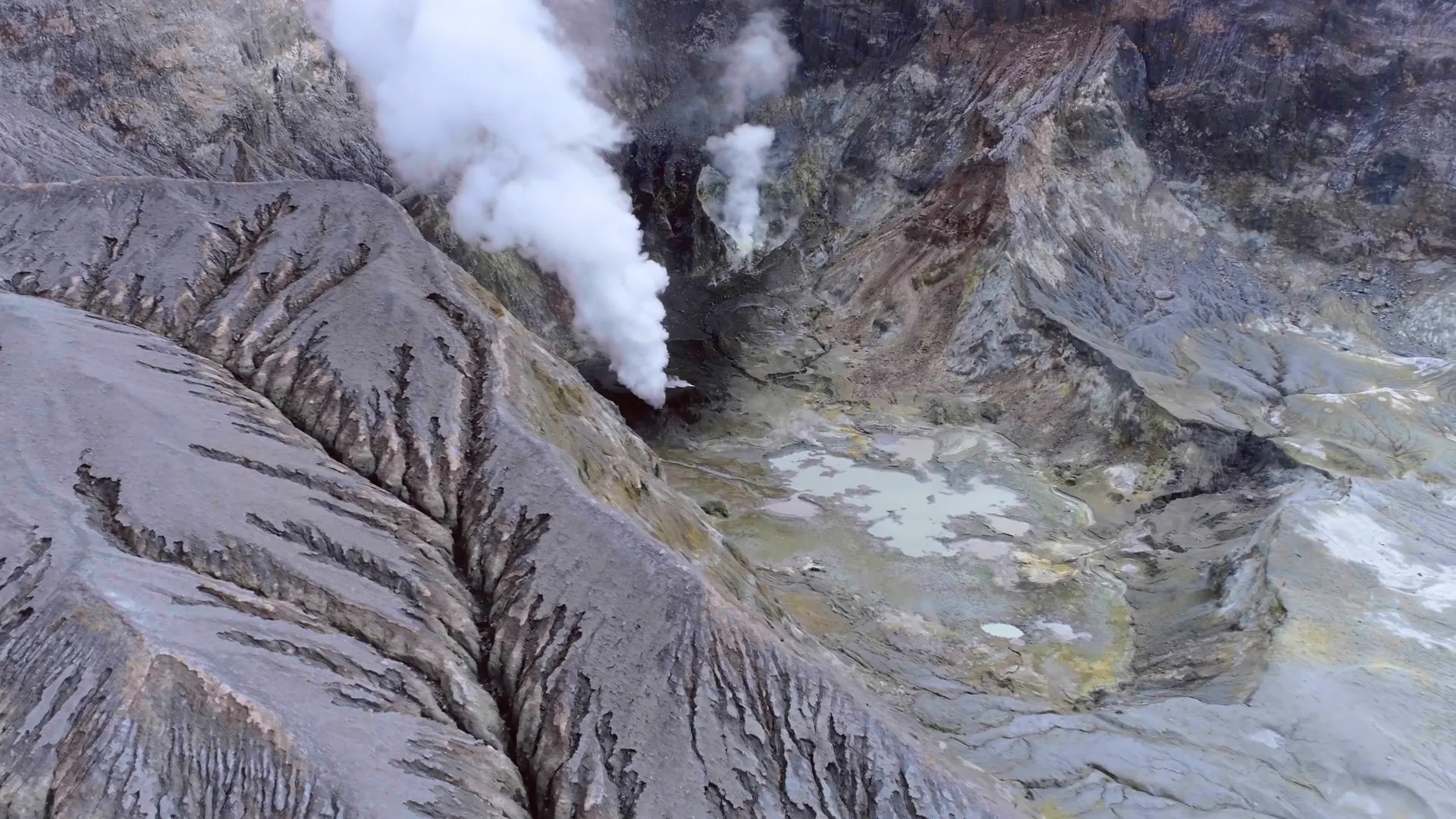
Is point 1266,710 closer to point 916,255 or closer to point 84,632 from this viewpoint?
point 84,632

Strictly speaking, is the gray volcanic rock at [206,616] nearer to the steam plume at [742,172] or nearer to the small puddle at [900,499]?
the small puddle at [900,499]

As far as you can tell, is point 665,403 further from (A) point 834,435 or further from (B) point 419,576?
(B) point 419,576

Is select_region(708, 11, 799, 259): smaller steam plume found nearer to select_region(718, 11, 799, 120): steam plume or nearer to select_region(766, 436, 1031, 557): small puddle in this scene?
select_region(718, 11, 799, 120): steam plume

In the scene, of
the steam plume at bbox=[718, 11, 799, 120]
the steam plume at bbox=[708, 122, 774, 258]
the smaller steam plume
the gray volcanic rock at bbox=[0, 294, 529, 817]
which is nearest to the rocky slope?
the gray volcanic rock at bbox=[0, 294, 529, 817]

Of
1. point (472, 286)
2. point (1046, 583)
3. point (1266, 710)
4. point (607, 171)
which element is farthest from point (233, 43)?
point (1266, 710)

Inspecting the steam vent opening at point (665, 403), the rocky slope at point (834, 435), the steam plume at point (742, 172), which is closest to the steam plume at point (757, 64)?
the steam plume at point (742, 172)

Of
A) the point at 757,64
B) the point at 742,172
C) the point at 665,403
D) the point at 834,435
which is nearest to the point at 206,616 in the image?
the point at 665,403
